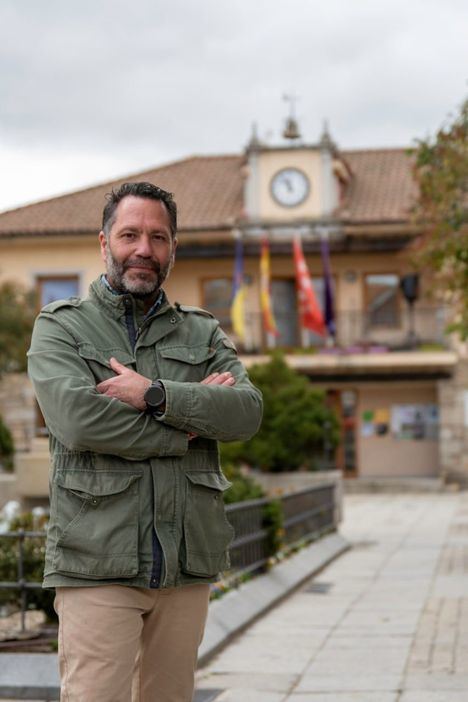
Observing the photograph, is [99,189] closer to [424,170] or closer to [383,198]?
[383,198]

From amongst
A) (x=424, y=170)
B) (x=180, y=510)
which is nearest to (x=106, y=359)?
(x=180, y=510)

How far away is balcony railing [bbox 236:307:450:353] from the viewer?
35.2 meters

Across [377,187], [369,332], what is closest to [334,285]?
[369,332]

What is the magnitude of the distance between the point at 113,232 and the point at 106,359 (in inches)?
15.2

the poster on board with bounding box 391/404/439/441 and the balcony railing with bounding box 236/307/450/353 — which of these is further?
the poster on board with bounding box 391/404/439/441

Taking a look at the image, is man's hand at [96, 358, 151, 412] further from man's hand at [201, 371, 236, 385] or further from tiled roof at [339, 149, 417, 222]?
tiled roof at [339, 149, 417, 222]

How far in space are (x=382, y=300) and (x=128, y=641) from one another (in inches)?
1328

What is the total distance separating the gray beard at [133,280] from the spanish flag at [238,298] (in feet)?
102

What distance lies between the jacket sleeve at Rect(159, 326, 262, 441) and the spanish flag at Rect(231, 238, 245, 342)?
30807 millimetres

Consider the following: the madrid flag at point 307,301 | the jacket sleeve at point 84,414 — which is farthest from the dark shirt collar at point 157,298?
the madrid flag at point 307,301

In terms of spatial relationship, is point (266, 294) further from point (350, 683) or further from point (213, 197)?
point (350, 683)

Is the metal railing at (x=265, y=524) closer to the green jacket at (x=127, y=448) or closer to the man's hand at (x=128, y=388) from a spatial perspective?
the green jacket at (x=127, y=448)

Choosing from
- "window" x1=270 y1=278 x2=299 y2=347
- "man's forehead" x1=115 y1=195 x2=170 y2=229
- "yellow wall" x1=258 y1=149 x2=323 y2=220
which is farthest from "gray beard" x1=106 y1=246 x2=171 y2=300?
"window" x1=270 y1=278 x2=299 y2=347

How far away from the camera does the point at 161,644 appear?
3.65 meters
